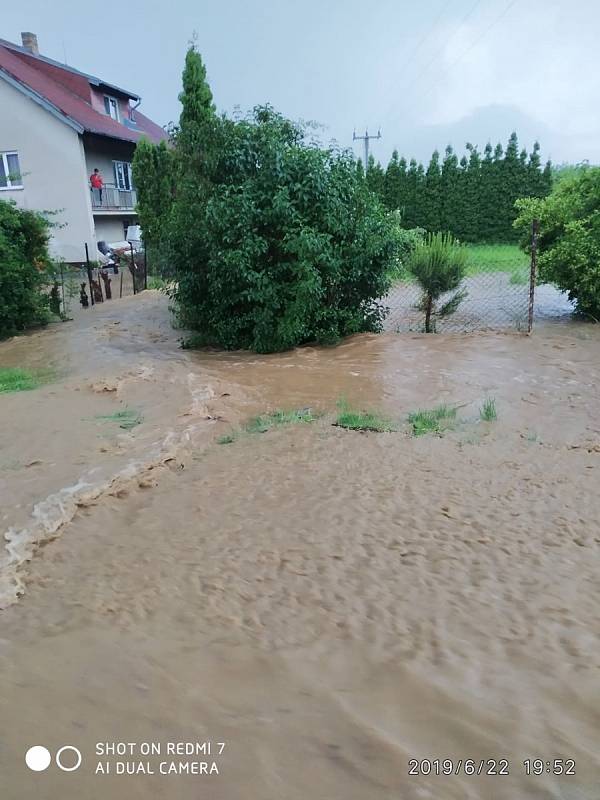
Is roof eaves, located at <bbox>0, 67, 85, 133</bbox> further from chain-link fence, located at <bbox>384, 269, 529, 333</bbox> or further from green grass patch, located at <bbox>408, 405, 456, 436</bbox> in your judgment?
green grass patch, located at <bbox>408, 405, 456, 436</bbox>

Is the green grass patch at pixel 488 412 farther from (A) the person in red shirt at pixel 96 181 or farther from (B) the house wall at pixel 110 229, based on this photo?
(B) the house wall at pixel 110 229

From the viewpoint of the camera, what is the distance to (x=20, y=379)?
927 centimetres

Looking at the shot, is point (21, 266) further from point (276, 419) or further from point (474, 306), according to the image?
point (474, 306)

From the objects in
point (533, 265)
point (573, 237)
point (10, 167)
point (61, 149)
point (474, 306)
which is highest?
point (61, 149)

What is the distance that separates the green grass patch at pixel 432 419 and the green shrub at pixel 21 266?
33.7 ft

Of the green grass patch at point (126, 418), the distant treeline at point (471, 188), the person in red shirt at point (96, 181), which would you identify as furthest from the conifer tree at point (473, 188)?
the green grass patch at point (126, 418)

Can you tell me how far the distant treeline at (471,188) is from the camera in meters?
25.5

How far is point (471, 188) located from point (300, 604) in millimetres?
25935

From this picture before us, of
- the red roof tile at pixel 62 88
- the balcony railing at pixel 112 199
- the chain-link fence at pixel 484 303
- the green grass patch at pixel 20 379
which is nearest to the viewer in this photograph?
the green grass patch at pixel 20 379

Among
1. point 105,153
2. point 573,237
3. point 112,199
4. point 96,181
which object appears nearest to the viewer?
point 573,237

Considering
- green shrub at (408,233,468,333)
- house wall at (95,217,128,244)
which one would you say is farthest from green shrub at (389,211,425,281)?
house wall at (95,217,128,244)

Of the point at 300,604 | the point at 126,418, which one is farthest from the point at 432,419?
the point at 300,604

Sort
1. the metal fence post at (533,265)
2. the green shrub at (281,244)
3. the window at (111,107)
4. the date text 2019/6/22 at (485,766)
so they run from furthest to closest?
the window at (111,107)
the metal fence post at (533,265)
the green shrub at (281,244)
the date text 2019/6/22 at (485,766)

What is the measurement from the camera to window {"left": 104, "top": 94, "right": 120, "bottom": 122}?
27.9 meters
